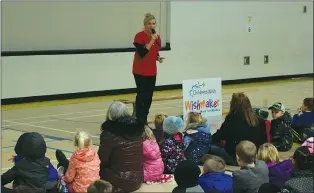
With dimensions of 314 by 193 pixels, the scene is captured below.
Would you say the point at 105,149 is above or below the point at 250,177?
above

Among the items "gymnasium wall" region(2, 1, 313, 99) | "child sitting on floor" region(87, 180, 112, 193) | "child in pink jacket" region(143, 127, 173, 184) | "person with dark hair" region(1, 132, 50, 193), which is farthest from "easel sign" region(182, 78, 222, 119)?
"gymnasium wall" region(2, 1, 313, 99)

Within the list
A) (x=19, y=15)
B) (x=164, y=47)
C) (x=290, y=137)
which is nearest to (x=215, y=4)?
(x=164, y=47)

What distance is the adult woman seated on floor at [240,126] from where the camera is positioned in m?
6.77

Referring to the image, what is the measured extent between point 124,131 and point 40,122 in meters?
4.95

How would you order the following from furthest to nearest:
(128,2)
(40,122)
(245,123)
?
(128,2) → (40,122) → (245,123)

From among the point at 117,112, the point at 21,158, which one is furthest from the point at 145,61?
the point at 21,158

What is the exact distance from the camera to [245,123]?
22.2 feet

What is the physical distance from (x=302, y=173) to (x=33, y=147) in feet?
7.48

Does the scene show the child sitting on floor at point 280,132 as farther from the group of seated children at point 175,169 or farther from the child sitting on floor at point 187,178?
the child sitting on floor at point 187,178

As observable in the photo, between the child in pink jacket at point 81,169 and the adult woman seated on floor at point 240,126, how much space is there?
6.94 feet

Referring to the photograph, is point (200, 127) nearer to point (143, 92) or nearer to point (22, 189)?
point (143, 92)

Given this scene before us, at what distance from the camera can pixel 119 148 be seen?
5.43 m

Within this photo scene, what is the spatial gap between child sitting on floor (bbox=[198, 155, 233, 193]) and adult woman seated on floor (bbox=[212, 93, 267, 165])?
72.3 inches

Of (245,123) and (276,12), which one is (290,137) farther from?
(276,12)
